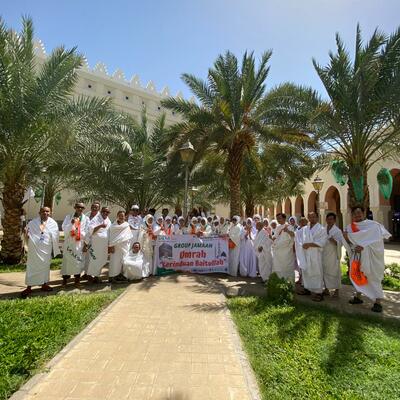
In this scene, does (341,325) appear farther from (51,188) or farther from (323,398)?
(51,188)

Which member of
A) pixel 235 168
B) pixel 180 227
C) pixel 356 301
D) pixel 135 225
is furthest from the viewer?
pixel 235 168

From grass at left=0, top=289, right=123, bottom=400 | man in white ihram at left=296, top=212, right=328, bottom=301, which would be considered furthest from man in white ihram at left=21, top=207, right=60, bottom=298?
man in white ihram at left=296, top=212, right=328, bottom=301

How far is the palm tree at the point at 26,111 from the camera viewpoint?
966cm

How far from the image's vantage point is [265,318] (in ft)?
17.8

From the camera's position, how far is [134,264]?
8.16 m

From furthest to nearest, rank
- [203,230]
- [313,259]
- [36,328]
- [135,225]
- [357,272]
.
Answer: [203,230] → [135,225] → [313,259] → [357,272] → [36,328]

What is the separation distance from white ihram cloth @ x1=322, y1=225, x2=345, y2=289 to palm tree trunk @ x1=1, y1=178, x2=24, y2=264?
940cm

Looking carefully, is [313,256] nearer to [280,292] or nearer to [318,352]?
[280,292]

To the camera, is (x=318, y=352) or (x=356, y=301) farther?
(x=356, y=301)

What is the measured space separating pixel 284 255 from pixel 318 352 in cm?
378

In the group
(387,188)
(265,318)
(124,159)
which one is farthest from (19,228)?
(387,188)

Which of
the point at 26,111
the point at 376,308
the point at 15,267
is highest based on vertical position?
the point at 26,111

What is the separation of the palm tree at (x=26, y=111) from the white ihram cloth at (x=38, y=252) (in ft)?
11.9

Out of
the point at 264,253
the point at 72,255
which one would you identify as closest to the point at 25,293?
the point at 72,255
